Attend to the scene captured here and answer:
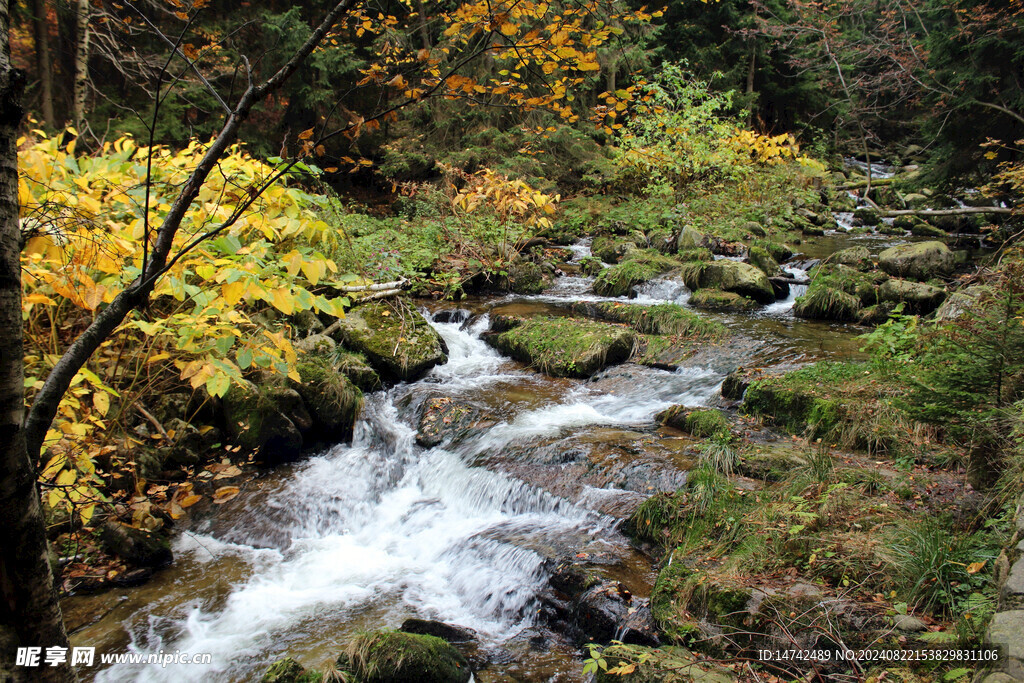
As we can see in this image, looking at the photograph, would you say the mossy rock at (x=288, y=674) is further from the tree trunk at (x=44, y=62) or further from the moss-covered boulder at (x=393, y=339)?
the tree trunk at (x=44, y=62)

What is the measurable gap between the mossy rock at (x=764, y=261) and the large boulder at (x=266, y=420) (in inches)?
347

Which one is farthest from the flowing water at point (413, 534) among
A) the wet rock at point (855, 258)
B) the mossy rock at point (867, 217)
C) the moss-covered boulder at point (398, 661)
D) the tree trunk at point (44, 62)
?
the mossy rock at point (867, 217)

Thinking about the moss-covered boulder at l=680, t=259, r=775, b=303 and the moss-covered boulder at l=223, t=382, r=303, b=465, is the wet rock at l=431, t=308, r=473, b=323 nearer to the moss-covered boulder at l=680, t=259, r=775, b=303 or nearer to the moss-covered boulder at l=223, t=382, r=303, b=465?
the moss-covered boulder at l=223, t=382, r=303, b=465

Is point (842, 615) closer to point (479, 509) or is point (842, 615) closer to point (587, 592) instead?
point (587, 592)

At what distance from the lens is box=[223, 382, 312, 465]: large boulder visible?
5520mm

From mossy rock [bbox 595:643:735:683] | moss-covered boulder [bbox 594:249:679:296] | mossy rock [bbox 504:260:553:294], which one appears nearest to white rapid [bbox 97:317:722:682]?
mossy rock [bbox 595:643:735:683]

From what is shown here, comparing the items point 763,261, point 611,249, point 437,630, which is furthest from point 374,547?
point 611,249

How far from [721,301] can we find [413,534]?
22.8 ft

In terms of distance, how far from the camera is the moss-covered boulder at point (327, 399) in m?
6.07

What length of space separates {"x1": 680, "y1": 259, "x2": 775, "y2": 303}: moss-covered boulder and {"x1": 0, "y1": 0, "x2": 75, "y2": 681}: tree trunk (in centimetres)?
996

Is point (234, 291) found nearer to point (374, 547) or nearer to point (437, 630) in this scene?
point (437, 630)

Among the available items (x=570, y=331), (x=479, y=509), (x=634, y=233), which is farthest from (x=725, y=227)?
(x=479, y=509)

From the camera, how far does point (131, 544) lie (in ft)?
13.7

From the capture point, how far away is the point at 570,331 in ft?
27.1
